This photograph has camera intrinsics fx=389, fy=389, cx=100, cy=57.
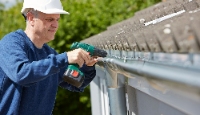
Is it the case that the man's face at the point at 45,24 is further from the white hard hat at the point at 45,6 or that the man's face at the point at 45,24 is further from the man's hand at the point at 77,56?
the man's hand at the point at 77,56

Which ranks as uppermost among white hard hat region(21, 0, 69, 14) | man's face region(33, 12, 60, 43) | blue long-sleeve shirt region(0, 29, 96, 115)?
white hard hat region(21, 0, 69, 14)

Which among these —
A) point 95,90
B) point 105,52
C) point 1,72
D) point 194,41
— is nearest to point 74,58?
point 105,52

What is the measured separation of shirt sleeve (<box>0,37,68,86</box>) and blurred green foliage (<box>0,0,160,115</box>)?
24.7 ft

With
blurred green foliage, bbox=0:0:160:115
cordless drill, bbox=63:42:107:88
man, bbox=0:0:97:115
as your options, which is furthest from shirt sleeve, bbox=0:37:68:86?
blurred green foliage, bbox=0:0:160:115

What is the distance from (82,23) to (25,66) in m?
8.31

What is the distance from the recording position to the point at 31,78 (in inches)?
108

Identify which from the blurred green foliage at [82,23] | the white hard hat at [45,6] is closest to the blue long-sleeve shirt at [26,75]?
the white hard hat at [45,6]

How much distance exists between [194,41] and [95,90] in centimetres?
660

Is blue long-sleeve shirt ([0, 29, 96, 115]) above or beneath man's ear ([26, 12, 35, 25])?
beneath

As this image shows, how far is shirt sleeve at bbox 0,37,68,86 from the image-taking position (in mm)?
2732

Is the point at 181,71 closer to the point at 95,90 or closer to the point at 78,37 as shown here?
the point at 95,90

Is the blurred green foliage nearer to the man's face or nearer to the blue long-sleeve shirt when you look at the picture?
the blue long-sleeve shirt

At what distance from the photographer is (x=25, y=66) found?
2.73 metres

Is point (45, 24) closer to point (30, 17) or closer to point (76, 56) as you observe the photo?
point (30, 17)
